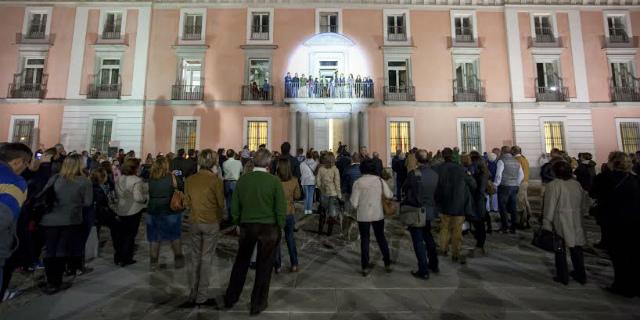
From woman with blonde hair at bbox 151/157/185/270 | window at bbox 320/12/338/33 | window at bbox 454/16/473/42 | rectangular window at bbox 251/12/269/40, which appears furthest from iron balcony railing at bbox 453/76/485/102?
woman with blonde hair at bbox 151/157/185/270

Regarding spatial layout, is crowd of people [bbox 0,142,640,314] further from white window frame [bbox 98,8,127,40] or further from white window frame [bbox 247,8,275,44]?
white window frame [bbox 98,8,127,40]

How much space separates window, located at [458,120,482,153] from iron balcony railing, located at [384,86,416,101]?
3035mm

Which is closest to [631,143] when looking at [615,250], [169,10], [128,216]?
[615,250]

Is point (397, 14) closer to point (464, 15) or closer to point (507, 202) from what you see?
point (464, 15)

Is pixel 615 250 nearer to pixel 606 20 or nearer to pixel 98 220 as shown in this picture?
pixel 98 220

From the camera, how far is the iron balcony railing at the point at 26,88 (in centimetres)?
1744

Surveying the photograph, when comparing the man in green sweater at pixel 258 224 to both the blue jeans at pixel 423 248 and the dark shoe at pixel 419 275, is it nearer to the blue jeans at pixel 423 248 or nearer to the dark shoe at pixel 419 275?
the blue jeans at pixel 423 248

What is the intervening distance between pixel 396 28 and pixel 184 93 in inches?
491

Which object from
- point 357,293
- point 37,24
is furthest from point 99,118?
point 357,293

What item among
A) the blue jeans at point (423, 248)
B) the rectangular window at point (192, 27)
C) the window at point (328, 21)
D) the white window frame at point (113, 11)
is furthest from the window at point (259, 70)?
the blue jeans at point (423, 248)

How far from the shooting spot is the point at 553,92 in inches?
703

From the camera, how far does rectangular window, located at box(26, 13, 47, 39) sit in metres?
18.0

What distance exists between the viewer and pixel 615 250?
178 inches

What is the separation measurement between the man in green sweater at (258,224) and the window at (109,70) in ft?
59.3
